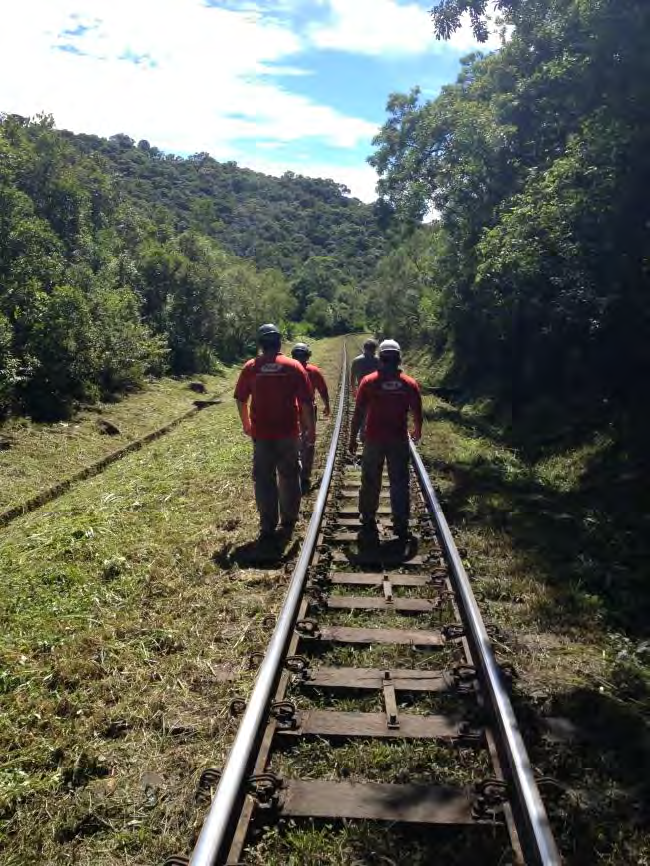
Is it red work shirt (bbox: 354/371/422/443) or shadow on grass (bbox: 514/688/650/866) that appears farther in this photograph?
red work shirt (bbox: 354/371/422/443)

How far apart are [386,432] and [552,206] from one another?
21.5ft

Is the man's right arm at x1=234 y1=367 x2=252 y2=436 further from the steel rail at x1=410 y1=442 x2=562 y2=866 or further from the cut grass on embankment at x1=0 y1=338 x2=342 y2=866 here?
the steel rail at x1=410 y1=442 x2=562 y2=866

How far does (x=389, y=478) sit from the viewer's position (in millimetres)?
7383

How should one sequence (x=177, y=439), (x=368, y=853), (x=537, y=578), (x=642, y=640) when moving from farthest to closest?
(x=177, y=439) → (x=537, y=578) → (x=642, y=640) → (x=368, y=853)

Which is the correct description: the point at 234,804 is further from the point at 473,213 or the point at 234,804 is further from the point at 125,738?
the point at 473,213

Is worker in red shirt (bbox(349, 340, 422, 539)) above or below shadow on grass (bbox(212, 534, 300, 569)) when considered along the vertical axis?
above

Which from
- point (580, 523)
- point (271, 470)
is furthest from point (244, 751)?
point (580, 523)

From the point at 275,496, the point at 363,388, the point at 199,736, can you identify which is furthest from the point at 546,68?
the point at 199,736

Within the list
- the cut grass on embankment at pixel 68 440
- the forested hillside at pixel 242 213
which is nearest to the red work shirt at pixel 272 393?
the cut grass on embankment at pixel 68 440

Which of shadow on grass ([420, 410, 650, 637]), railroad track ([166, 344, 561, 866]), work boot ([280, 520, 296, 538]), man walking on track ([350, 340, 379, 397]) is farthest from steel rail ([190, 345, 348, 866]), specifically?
man walking on track ([350, 340, 379, 397])

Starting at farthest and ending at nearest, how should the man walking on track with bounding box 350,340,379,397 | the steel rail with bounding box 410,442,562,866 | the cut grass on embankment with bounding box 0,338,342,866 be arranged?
the man walking on track with bounding box 350,340,379,397 < the cut grass on embankment with bounding box 0,338,342,866 < the steel rail with bounding box 410,442,562,866

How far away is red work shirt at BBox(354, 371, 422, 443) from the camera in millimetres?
7320

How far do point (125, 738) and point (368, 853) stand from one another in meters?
1.61

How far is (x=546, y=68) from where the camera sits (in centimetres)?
1132
